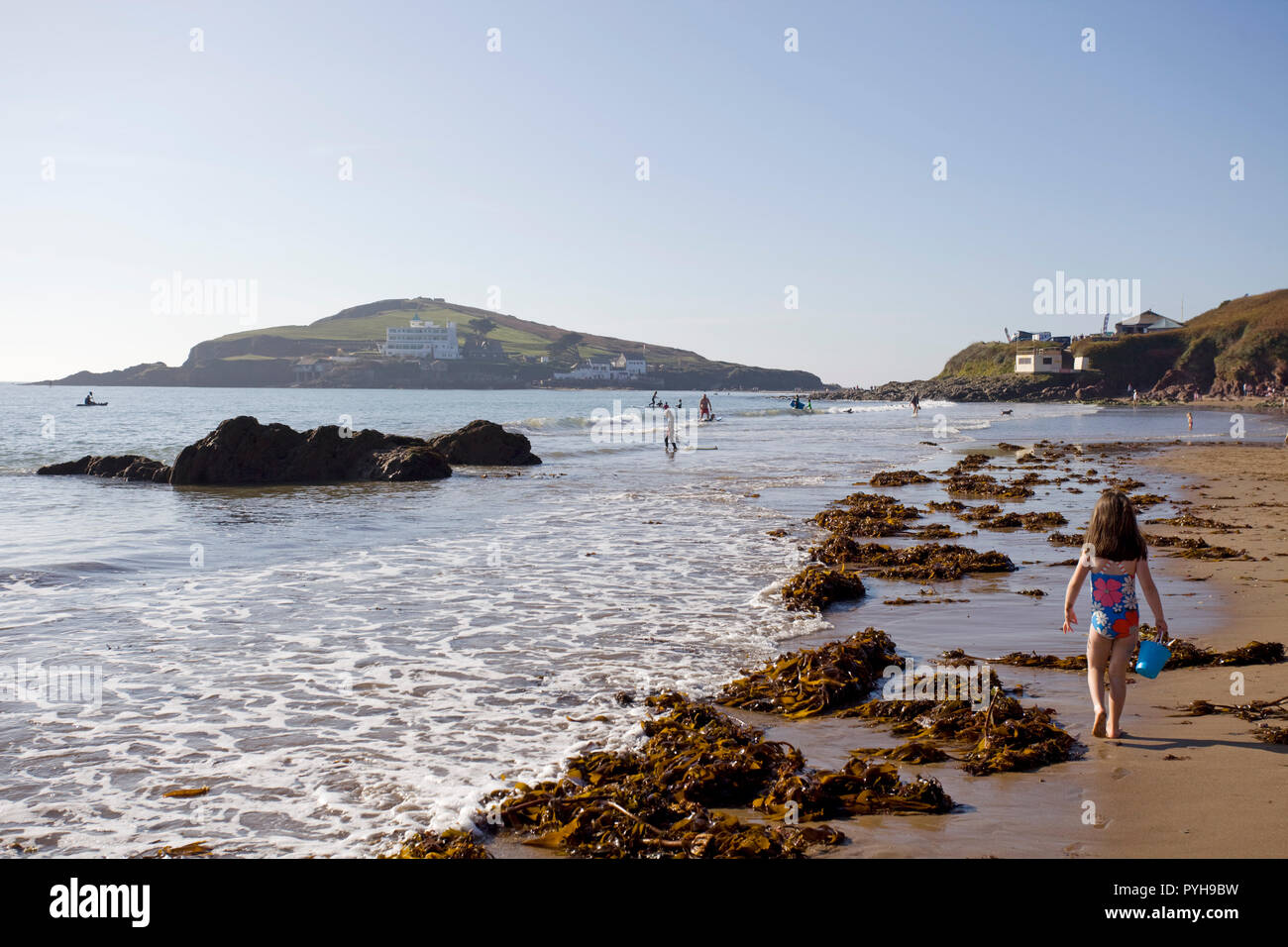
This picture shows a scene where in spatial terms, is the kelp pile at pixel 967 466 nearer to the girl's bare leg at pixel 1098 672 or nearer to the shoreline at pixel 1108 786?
the shoreline at pixel 1108 786

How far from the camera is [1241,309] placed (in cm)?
12188

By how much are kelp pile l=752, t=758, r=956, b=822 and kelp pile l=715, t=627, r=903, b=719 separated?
4.74 ft

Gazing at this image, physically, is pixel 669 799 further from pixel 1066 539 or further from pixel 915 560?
pixel 1066 539

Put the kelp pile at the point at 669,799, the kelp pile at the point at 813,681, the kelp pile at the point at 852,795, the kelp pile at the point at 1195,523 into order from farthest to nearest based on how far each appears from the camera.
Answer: the kelp pile at the point at 1195,523 < the kelp pile at the point at 813,681 < the kelp pile at the point at 852,795 < the kelp pile at the point at 669,799

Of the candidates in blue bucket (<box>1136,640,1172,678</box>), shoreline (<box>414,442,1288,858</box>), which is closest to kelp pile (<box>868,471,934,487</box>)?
shoreline (<box>414,442,1288,858</box>)

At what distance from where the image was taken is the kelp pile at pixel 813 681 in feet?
21.3

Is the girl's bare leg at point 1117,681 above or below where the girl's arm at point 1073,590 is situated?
below

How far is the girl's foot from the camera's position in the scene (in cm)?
564

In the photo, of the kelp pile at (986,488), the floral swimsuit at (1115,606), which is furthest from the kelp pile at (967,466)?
the floral swimsuit at (1115,606)

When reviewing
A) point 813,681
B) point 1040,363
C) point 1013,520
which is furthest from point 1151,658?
point 1040,363

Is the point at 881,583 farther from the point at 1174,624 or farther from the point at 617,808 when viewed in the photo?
the point at 617,808

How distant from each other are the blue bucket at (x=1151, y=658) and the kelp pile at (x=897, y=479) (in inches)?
699

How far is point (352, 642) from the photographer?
27.7 ft
